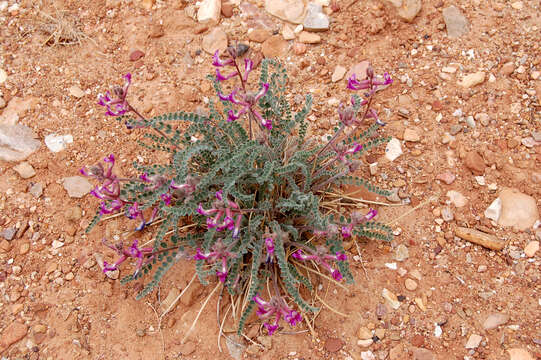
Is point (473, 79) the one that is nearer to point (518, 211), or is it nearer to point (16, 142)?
point (518, 211)

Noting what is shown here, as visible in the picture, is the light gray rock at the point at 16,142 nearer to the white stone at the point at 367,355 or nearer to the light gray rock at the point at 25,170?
the light gray rock at the point at 25,170

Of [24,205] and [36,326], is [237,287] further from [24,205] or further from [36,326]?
[24,205]

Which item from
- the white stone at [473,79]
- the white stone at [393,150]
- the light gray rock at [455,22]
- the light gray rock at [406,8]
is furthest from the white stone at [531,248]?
the light gray rock at [406,8]

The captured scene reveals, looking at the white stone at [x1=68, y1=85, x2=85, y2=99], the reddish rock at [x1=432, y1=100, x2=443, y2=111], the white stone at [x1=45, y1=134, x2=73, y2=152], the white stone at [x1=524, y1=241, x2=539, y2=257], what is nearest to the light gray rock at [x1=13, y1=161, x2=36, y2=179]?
the white stone at [x1=45, y1=134, x2=73, y2=152]

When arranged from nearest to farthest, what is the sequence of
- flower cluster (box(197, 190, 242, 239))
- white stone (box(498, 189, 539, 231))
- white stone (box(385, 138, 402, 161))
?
flower cluster (box(197, 190, 242, 239))
white stone (box(498, 189, 539, 231))
white stone (box(385, 138, 402, 161))

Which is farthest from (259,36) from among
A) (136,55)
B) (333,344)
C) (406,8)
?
(333,344)

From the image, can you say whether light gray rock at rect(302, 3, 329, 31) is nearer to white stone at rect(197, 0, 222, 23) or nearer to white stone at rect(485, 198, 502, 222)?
white stone at rect(197, 0, 222, 23)

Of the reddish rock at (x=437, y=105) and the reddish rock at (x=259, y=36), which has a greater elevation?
the reddish rock at (x=259, y=36)
